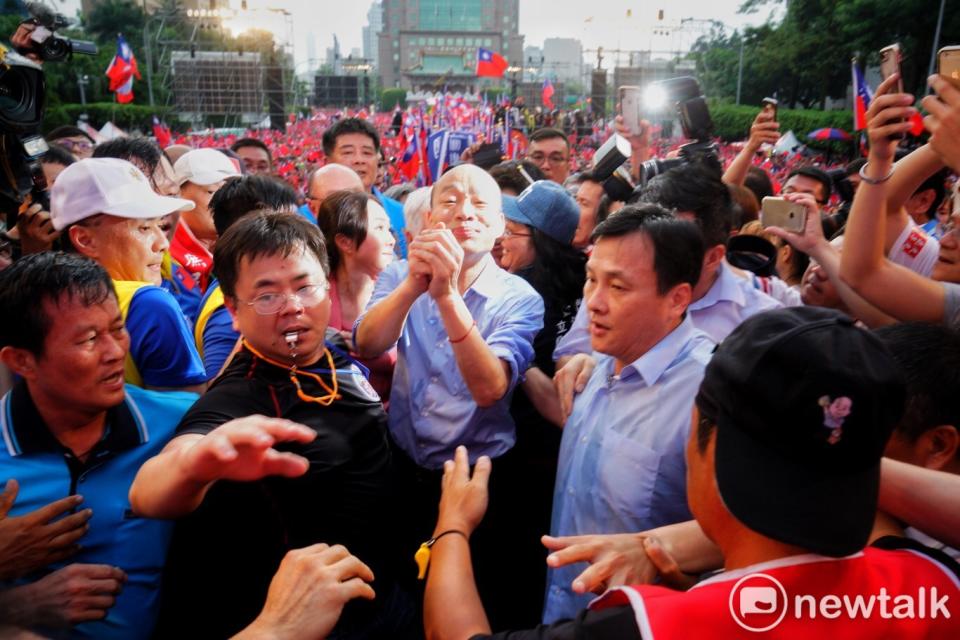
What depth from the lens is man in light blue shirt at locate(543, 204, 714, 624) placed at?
177 centimetres

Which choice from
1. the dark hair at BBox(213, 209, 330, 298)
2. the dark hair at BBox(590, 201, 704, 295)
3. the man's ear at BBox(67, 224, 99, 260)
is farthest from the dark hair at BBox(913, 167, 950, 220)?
the man's ear at BBox(67, 224, 99, 260)

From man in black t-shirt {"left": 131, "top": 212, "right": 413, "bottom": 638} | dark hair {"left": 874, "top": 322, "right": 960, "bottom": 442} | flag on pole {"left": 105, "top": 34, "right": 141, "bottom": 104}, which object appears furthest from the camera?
flag on pole {"left": 105, "top": 34, "right": 141, "bottom": 104}

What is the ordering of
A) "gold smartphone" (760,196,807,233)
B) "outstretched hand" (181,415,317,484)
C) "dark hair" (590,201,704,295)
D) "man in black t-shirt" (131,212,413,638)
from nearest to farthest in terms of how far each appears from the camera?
"outstretched hand" (181,415,317,484), "man in black t-shirt" (131,212,413,638), "dark hair" (590,201,704,295), "gold smartphone" (760,196,807,233)

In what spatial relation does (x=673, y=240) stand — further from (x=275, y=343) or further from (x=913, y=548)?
(x=275, y=343)

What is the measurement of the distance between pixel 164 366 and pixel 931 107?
8.23ft

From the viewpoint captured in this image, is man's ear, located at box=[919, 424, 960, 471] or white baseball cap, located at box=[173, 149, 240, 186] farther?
white baseball cap, located at box=[173, 149, 240, 186]

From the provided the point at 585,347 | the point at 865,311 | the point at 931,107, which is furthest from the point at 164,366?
the point at 931,107

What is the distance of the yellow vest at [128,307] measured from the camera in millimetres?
2059

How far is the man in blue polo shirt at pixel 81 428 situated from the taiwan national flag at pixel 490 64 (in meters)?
17.2

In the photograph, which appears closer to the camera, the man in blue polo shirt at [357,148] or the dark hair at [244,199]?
the dark hair at [244,199]

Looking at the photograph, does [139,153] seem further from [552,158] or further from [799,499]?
[799,499]

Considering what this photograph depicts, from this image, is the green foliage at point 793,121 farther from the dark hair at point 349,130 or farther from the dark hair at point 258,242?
the dark hair at point 258,242

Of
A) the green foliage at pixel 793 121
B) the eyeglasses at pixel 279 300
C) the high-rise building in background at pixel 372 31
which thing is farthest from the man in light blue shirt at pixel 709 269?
the high-rise building in background at pixel 372 31

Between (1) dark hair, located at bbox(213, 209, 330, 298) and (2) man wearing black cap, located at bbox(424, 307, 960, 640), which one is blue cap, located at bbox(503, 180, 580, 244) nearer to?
(1) dark hair, located at bbox(213, 209, 330, 298)
